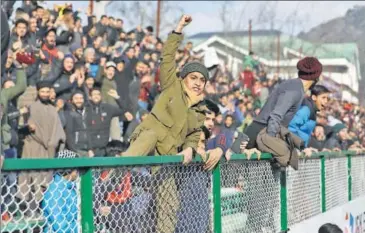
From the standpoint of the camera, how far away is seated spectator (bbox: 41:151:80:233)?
14.3ft

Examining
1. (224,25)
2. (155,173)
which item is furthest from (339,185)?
(224,25)

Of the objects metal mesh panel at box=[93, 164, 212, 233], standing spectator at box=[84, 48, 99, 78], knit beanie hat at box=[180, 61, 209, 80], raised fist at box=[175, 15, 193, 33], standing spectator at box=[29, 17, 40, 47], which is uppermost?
standing spectator at box=[29, 17, 40, 47]

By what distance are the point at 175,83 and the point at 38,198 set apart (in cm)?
222

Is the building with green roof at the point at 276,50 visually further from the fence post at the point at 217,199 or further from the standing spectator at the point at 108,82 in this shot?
the fence post at the point at 217,199

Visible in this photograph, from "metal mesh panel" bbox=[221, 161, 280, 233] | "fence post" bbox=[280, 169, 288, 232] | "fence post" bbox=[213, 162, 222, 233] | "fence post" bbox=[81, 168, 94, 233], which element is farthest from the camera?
"fence post" bbox=[280, 169, 288, 232]

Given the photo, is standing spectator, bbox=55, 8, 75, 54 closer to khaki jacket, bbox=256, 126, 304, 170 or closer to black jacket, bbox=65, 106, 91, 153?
black jacket, bbox=65, 106, 91, 153

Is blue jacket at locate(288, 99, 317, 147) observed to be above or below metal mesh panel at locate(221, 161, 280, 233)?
above

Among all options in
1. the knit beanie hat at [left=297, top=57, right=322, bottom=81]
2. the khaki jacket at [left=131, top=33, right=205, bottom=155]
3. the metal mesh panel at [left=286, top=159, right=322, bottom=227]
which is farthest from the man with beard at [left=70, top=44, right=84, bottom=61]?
the khaki jacket at [left=131, top=33, right=205, bottom=155]

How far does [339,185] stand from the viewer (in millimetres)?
10727

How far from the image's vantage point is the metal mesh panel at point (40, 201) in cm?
410

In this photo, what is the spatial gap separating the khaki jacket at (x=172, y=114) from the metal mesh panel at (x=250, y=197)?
0.44m

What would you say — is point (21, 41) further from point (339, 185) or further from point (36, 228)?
point (36, 228)

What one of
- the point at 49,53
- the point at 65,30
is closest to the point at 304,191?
the point at 49,53

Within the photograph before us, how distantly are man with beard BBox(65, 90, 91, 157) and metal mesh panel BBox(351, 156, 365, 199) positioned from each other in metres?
3.93
